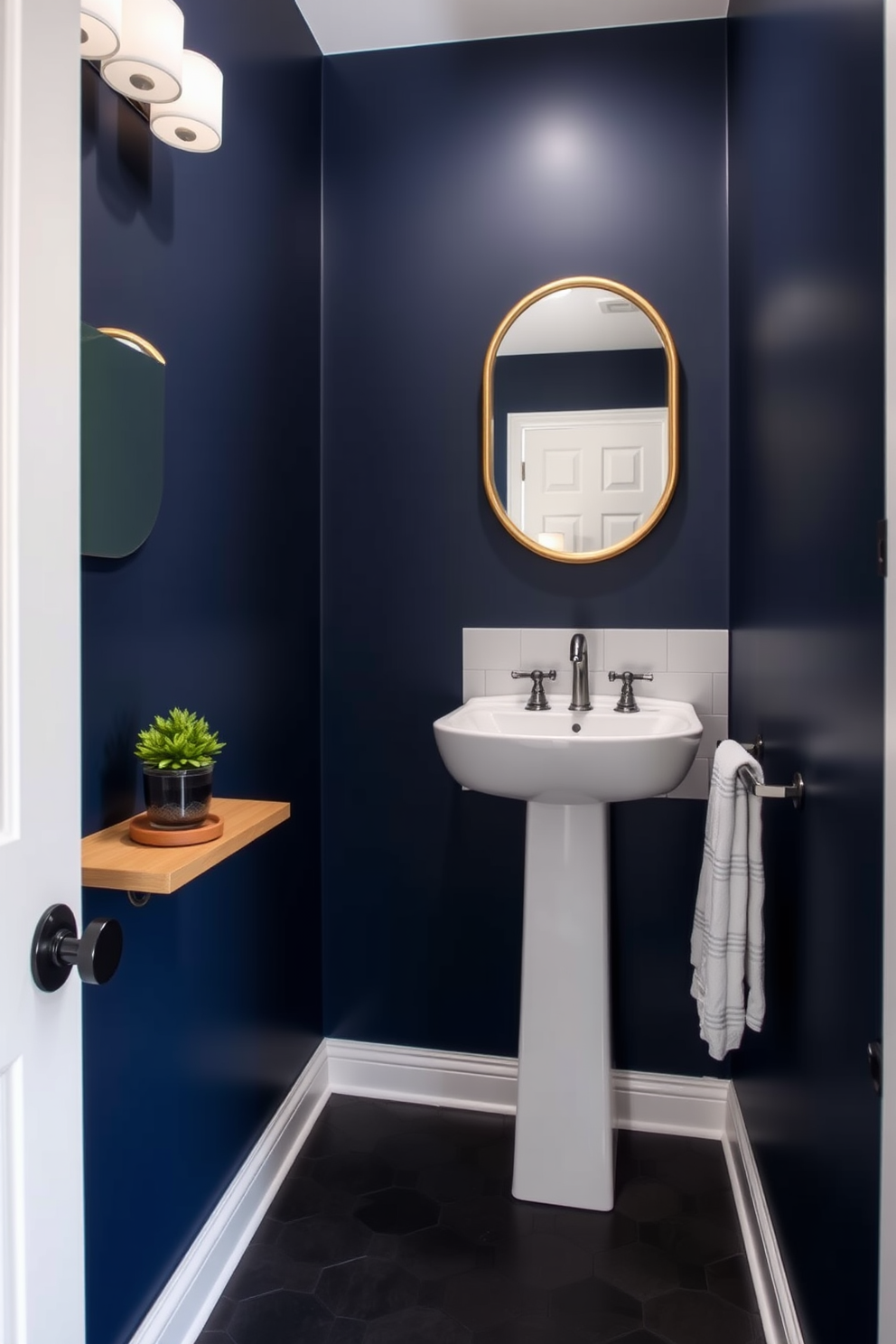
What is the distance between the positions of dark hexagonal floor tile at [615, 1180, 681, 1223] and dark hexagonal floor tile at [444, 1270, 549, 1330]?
0.31 m

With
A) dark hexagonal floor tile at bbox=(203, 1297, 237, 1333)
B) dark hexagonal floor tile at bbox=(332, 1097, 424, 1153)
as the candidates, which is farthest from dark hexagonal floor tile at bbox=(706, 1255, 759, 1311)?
dark hexagonal floor tile at bbox=(203, 1297, 237, 1333)

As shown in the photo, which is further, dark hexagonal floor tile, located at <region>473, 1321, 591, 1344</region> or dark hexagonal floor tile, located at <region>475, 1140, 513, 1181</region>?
dark hexagonal floor tile, located at <region>475, 1140, 513, 1181</region>

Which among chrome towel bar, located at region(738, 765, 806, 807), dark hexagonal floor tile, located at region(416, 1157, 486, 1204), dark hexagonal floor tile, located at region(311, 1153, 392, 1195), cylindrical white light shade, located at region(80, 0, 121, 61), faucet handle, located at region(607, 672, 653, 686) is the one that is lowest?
dark hexagonal floor tile, located at region(416, 1157, 486, 1204)

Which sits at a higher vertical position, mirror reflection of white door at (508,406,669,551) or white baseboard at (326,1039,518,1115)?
mirror reflection of white door at (508,406,669,551)

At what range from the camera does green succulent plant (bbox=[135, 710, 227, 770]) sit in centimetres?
123

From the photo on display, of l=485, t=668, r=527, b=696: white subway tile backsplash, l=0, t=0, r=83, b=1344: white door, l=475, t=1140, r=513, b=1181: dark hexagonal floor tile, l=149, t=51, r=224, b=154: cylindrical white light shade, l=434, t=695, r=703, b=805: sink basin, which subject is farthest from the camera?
l=485, t=668, r=527, b=696: white subway tile backsplash

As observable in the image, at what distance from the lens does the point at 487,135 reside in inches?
87.4

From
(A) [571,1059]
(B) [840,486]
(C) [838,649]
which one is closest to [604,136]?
(B) [840,486]

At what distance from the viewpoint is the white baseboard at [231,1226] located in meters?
1.44

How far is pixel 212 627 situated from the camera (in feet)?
5.42

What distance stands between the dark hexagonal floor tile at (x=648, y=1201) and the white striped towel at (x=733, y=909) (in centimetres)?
54

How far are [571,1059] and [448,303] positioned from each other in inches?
70.4

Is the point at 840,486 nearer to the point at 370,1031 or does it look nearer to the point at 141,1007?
the point at 141,1007

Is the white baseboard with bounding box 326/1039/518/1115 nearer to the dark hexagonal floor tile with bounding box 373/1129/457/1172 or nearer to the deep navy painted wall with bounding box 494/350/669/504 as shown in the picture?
the dark hexagonal floor tile with bounding box 373/1129/457/1172
